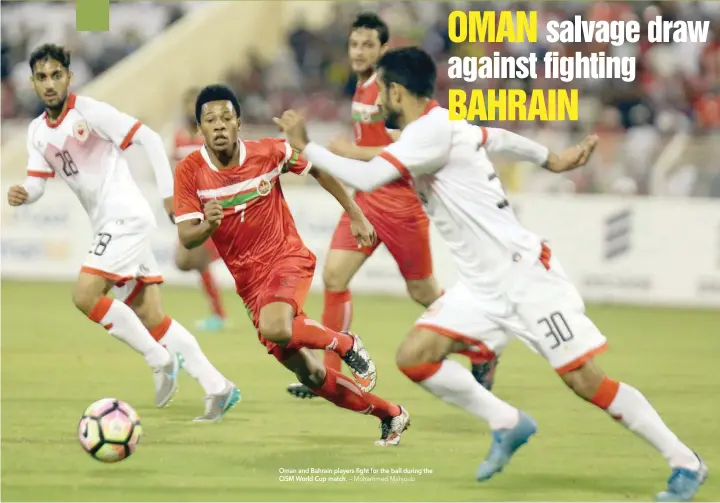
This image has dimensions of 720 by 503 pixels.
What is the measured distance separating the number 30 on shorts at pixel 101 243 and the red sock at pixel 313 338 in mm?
1772

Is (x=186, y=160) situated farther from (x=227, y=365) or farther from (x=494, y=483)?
(x=227, y=365)

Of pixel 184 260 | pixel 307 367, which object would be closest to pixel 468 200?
pixel 307 367

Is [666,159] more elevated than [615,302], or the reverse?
[666,159]

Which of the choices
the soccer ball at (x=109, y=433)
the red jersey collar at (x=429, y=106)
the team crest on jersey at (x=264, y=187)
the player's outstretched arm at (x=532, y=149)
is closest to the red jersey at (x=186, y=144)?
the team crest on jersey at (x=264, y=187)

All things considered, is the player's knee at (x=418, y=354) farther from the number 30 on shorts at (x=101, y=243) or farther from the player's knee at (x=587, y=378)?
the number 30 on shorts at (x=101, y=243)

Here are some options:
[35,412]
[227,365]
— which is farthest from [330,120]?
[35,412]

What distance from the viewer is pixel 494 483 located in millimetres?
6387

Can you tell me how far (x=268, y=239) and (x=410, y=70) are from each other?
1520 millimetres

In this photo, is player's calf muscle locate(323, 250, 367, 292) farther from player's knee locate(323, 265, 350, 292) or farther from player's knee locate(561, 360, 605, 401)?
player's knee locate(561, 360, 605, 401)

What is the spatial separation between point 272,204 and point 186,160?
21.7 inches

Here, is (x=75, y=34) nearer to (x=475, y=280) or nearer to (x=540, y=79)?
(x=540, y=79)

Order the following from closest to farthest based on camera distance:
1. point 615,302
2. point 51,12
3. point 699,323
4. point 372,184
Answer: point 372,184
point 699,323
point 615,302
point 51,12

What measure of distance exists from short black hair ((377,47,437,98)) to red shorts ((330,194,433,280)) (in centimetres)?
273

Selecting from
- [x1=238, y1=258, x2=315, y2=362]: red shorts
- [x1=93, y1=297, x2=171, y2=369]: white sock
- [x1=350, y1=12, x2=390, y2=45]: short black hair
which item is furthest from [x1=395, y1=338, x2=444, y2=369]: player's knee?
[x1=350, y1=12, x2=390, y2=45]: short black hair
